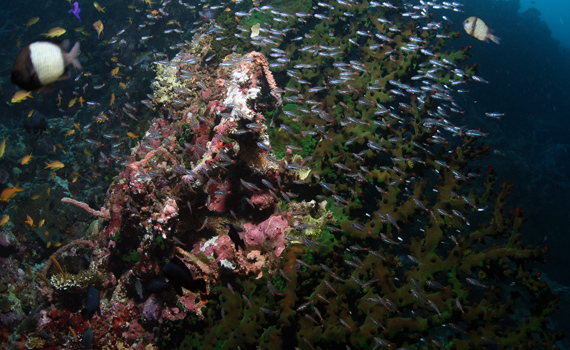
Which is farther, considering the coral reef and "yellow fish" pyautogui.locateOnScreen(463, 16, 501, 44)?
"yellow fish" pyautogui.locateOnScreen(463, 16, 501, 44)

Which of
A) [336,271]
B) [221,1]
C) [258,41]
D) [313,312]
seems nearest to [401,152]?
[336,271]

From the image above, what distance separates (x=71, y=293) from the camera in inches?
270

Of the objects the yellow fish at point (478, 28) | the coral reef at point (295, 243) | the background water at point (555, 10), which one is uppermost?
the background water at point (555, 10)

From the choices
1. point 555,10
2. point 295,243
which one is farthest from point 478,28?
point 555,10

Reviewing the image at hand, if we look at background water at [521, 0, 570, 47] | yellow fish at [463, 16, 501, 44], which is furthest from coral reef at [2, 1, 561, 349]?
background water at [521, 0, 570, 47]

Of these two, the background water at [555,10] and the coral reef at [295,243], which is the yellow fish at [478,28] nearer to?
the coral reef at [295,243]

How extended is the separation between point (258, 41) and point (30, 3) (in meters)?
26.9

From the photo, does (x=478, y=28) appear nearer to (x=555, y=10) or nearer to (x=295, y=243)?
(x=295, y=243)

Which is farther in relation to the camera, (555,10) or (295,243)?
(555,10)

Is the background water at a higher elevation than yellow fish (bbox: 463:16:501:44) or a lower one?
higher

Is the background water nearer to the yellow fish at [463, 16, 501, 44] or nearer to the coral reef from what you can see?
the yellow fish at [463, 16, 501, 44]

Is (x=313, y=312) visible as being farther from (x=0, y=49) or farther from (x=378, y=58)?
(x=0, y=49)

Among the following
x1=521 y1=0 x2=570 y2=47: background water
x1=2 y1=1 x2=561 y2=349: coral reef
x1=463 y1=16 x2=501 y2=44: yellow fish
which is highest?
x1=521 y1=0 x2=570 y2=47: background water

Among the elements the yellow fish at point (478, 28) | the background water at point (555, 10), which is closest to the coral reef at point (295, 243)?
the yellow fish at point (478, 28)
